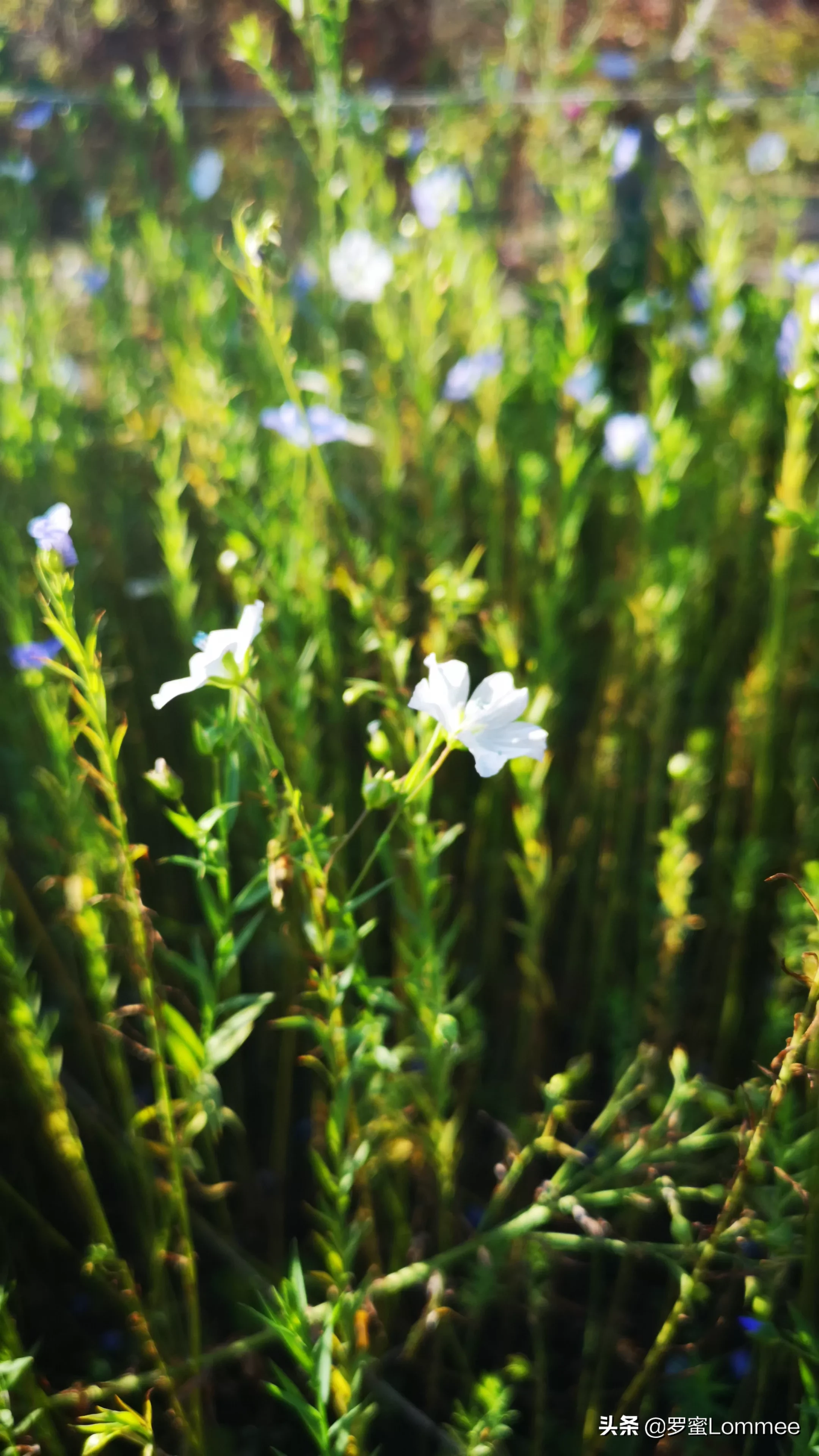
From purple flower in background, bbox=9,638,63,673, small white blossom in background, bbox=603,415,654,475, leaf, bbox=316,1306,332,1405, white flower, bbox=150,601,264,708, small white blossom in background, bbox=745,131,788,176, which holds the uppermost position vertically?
small white blossom in background, bbox=745,131,788,176

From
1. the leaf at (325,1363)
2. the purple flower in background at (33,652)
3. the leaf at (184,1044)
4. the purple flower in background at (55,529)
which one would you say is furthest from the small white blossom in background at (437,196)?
the leaf at (325,1363)

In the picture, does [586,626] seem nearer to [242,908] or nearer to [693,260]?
[242,908]

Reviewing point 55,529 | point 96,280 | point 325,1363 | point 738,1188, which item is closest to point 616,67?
point 96,280

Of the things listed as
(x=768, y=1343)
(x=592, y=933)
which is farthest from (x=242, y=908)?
(x=592, y=933)

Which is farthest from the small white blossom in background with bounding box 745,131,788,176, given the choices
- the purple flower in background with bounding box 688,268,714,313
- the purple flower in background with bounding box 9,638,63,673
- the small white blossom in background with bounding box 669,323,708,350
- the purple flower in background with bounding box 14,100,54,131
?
the purple flower in background with bounding box 9,638,63,673

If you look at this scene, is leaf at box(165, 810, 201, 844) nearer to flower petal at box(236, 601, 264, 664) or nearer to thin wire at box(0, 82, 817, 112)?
flower petal at box(236, 601, 264, 664)

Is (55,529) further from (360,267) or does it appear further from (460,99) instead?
(460,99)
